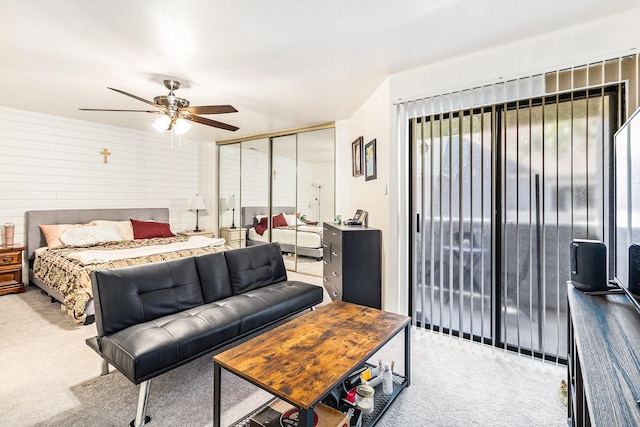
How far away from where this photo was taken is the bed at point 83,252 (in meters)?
2.97

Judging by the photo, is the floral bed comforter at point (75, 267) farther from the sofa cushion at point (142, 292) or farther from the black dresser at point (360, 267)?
the black dresser at point (360, 267)

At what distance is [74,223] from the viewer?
4.54 m

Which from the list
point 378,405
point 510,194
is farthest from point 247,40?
point 378,405

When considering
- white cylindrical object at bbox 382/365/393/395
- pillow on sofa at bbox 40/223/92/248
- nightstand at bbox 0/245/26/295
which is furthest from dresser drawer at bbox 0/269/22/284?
white cylindrical object at bbox 382/365/393/395

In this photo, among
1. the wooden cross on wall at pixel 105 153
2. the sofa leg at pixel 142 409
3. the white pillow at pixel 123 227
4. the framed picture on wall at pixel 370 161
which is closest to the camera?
the sofa leg at pixel 142 409

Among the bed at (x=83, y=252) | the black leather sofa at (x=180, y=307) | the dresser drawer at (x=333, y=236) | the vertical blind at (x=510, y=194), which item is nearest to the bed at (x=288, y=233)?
the dresser drawer at (x=333, y=236)

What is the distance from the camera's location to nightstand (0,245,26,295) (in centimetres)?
385

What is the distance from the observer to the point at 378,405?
1792 millimetres

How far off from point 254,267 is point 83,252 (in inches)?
79.7

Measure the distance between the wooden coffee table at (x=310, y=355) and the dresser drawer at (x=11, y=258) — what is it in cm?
408

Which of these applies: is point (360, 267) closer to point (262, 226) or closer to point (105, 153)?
point (262, 226)

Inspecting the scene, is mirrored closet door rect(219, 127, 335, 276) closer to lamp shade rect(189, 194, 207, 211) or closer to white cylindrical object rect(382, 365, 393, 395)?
lamp shade rect(189, 194, 207, 211)

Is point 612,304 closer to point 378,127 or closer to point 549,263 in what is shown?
point 549,263

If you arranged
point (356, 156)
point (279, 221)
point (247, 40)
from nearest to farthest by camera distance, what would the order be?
point (247, 40) < point (356, 156) < point (279, 221)
